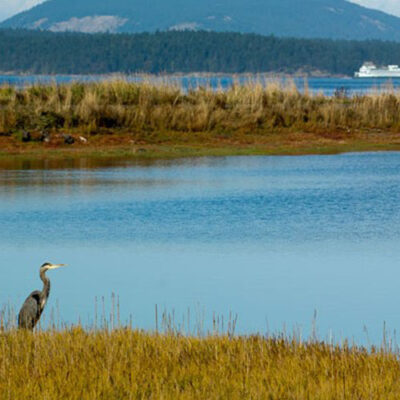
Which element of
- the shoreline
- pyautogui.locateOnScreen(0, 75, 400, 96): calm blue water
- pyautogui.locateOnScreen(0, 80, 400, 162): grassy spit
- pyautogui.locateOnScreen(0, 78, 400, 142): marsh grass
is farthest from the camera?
pyautogui.locateOnScreen(0, 75, 400, 96): calm blue water

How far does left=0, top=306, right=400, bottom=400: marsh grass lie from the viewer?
6.58 meters

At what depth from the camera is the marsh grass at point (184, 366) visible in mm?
6582

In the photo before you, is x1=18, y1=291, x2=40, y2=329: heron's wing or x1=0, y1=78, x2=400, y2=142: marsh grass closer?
x1=18, y1=291, x2=40, y2=329: heron's wing

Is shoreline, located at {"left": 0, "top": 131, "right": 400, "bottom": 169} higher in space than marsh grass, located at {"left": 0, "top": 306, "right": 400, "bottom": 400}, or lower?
lower

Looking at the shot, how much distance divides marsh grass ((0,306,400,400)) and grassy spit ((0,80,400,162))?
56.1 ft

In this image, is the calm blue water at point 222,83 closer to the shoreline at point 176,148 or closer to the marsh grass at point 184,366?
the shoreline at point 176,148

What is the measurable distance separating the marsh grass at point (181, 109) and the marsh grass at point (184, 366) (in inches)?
732

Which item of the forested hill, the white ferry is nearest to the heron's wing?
the forested hill

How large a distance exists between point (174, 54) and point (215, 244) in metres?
156

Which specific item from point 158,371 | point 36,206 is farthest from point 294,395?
point 36,206

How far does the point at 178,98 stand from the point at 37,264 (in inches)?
709

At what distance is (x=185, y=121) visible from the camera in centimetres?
2786

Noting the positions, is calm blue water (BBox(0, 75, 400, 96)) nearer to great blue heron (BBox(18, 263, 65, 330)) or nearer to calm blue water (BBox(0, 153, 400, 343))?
calm blue water (BBox(0, 153, 400, 343))

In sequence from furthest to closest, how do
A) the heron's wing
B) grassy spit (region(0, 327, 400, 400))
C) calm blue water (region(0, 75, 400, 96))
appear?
calm blue water (region(0, 75, 400, 96)) < the heron's wing < grassy spit (region(0, 327, 400, 400))
